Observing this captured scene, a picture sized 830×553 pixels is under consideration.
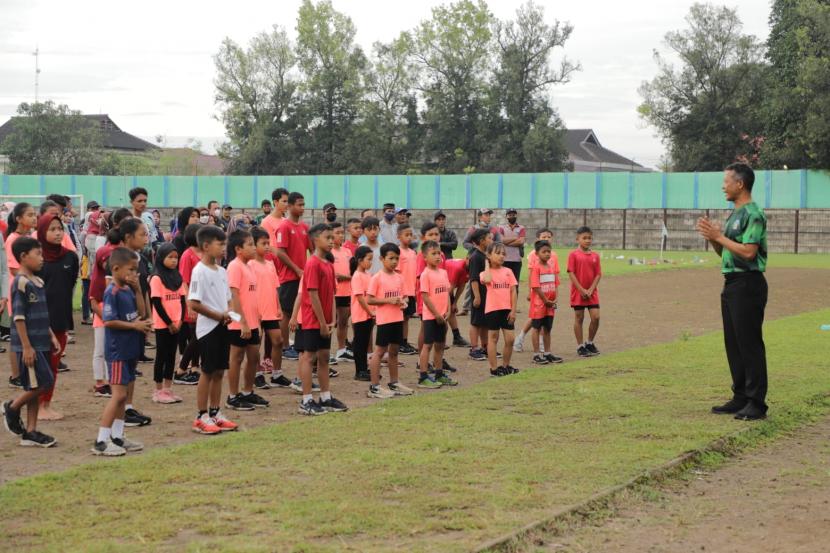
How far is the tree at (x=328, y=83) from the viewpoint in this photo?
7100 centimetres

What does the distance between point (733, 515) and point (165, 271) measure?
617 cm

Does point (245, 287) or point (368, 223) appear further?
point (368, 223)

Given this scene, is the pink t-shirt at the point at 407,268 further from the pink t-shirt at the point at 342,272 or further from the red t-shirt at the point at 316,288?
the red t-shirt at the point at 316,288

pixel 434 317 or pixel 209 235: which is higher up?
pixel 209 235

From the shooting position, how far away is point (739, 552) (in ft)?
18.4

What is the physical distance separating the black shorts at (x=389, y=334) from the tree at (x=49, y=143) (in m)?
62.1

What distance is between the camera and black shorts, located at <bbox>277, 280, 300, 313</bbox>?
473 inches

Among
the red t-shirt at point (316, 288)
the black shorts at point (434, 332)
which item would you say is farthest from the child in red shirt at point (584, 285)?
the red t-shirt at point (316, 288)

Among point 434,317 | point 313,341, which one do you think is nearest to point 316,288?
point 313,341

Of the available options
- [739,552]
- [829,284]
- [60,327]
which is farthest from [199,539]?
[829,284]

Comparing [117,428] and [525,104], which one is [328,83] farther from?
[117,428]

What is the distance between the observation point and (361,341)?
11602mm

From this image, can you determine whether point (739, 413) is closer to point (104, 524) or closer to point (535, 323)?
point (535, 323)

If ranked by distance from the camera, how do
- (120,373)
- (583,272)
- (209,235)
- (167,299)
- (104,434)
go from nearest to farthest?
1. (104,434)
2. (120,373)
3. (209,235)
4. (167,299)
5. (583,272)
